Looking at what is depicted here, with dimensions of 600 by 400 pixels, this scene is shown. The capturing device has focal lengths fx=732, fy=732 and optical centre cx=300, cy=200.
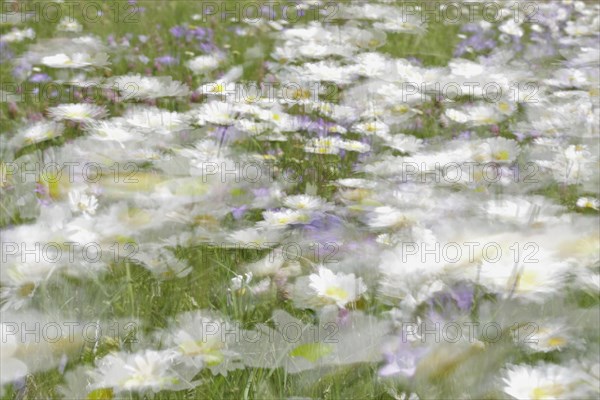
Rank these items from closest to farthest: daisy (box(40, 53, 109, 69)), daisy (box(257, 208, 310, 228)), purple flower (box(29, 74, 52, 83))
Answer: daisy (box(257, 208, 310, 228)) → daisy (box(40, 53, 109, 69)) → purple flower (box(29, 74, 52, 83))

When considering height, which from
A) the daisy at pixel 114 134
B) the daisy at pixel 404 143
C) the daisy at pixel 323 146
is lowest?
the daisy at pixel 323 146

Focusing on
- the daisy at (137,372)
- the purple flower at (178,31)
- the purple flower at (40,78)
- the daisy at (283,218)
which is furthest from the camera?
the purple flower at (178,31)

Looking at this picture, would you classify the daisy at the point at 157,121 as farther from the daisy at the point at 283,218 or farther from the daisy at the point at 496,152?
the daisy at the point at 496,152

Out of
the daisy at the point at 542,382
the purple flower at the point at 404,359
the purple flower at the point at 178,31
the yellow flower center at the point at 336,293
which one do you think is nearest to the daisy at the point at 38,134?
the yellow flower center at the point at 336,293

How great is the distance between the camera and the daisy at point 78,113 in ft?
4.50

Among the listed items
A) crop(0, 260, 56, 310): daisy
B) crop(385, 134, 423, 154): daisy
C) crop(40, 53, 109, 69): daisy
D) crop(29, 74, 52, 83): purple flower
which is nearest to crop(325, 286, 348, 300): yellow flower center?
crop(0, 260, 56, 310): daisy

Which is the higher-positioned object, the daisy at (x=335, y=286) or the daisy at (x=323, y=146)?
the daisy at (x=335, y=286)

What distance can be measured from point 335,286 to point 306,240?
0.12 meters

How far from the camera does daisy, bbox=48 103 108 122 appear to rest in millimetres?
1373

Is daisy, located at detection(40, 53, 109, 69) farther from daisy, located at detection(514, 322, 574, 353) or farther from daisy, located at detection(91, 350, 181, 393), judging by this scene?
daisy, located at detection(514, 322, 574, 353)

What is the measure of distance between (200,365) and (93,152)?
0.60 metres

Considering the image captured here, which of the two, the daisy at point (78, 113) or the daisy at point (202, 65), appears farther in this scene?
the daisy at point (202, 65)

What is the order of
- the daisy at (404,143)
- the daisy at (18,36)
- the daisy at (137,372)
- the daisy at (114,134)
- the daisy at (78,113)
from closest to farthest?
the daisy at (137,372) < the daisy at (114,134) < the daisy at (78,113) < the daisy at (404,143) < the daisy at (18,36)

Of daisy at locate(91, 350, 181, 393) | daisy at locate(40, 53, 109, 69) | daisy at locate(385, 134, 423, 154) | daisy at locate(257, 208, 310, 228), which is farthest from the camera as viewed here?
daisy at locate(40, 53, 109, 69)
